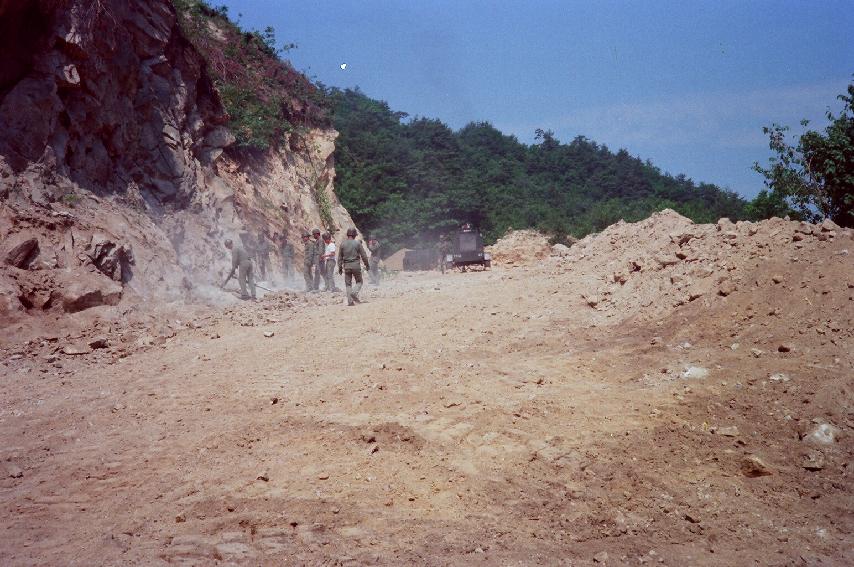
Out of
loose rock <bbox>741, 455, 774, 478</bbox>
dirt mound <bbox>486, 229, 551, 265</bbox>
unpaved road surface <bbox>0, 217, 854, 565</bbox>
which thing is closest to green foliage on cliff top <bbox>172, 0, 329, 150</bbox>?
dirt mound <bbox>486, 229, 551, 265</bbox>

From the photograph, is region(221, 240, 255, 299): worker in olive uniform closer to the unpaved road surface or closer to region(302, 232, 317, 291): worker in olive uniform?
region(302, 232, 317, 291): worker in olive uniform

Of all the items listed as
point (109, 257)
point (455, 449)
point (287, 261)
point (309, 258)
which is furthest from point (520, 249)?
point (455, 449)

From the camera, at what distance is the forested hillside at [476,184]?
109ft

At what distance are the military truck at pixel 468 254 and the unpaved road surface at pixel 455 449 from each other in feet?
57.0

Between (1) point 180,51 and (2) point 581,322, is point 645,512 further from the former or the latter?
(1) point 180,51

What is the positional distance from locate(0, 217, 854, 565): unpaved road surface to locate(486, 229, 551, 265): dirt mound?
22.5 m

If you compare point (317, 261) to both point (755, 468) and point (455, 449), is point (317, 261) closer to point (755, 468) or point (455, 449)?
point (455, 449)

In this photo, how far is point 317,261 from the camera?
54.4 ft

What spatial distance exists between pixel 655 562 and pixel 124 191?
12854 millimetres

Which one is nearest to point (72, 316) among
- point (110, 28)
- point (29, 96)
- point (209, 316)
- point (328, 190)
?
point (209, 316)

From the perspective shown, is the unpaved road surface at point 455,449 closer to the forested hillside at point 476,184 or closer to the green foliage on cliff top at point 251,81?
the green foliage on cliff top at point 251,81

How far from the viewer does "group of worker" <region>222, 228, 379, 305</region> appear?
12.6 m

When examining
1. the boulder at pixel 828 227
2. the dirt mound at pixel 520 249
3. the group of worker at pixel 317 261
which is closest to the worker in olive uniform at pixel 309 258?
the group of worker at pixel 317 261

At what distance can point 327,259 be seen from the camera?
1627 cm
